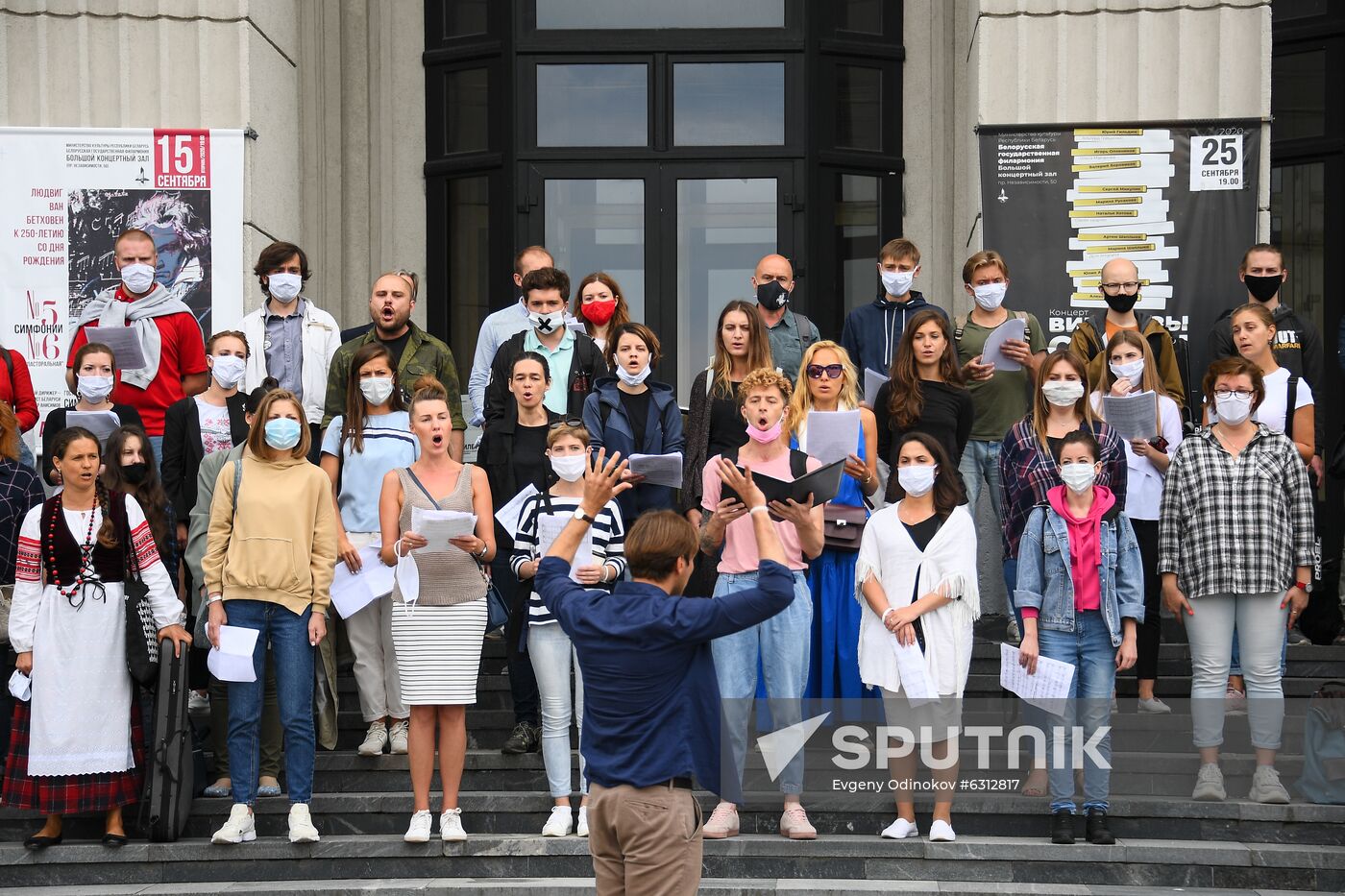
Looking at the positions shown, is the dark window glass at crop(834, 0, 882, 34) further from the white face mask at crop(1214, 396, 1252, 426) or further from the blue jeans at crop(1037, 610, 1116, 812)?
the blue jeans at crop(1037, 610, 1116, 812)

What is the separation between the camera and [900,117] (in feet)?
45.5

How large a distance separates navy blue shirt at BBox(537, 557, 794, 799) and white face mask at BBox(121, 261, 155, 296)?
547cm

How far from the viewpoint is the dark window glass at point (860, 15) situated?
44.8ft

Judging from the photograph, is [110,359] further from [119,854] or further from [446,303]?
[446,303]

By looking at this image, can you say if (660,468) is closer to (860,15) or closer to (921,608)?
(921,608)

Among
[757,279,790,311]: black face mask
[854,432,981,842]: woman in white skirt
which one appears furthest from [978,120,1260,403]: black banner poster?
[854,432,981,842]: woman in white skirt

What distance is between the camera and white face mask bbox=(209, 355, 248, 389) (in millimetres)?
9172

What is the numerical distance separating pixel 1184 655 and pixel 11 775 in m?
6.44

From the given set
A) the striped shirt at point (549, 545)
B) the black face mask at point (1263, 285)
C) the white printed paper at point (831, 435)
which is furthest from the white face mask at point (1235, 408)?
the striped shirt at point (549, 545)

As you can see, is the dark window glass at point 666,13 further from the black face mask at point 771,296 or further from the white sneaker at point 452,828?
the white sneaker at point 452,828

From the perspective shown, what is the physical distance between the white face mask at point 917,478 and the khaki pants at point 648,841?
9.56 ft

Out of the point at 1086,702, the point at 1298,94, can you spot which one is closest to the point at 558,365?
the point at 1086,702

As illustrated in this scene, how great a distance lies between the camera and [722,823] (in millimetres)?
8055

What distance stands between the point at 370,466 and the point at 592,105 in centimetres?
542
